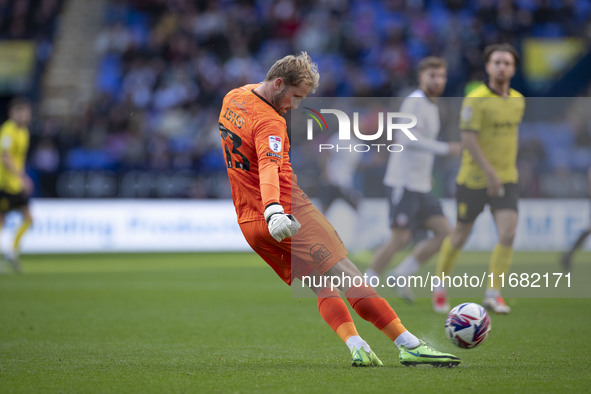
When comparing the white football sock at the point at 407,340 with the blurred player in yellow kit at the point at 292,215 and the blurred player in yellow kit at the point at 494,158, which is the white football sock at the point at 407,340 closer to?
the blurred player in yellow kit at the point at 292,215

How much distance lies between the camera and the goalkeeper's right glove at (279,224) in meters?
4.94

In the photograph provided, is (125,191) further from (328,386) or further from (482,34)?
(328,386)

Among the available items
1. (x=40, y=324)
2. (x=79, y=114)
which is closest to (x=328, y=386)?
(x=40, y=324)

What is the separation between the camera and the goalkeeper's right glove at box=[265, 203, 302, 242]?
4938 mm

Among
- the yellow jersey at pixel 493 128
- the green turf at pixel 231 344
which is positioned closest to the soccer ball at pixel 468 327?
the green turf at pixel 231 344

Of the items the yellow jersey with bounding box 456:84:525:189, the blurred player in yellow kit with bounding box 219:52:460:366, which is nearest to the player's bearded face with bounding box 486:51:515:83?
the yellow jersey with bounding box 456:84:525:189

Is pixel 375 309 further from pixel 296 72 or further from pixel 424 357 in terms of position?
pixel 296 72

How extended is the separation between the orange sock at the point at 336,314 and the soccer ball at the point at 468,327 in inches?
28.5

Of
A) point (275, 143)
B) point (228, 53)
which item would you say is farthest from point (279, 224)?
point (228, 53)

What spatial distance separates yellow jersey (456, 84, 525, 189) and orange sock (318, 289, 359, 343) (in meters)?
3.60

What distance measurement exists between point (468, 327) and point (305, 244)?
4.31ft

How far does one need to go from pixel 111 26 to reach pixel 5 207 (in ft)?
43.7

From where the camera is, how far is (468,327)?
19.3 feet

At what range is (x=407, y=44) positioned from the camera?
80.9 ft
